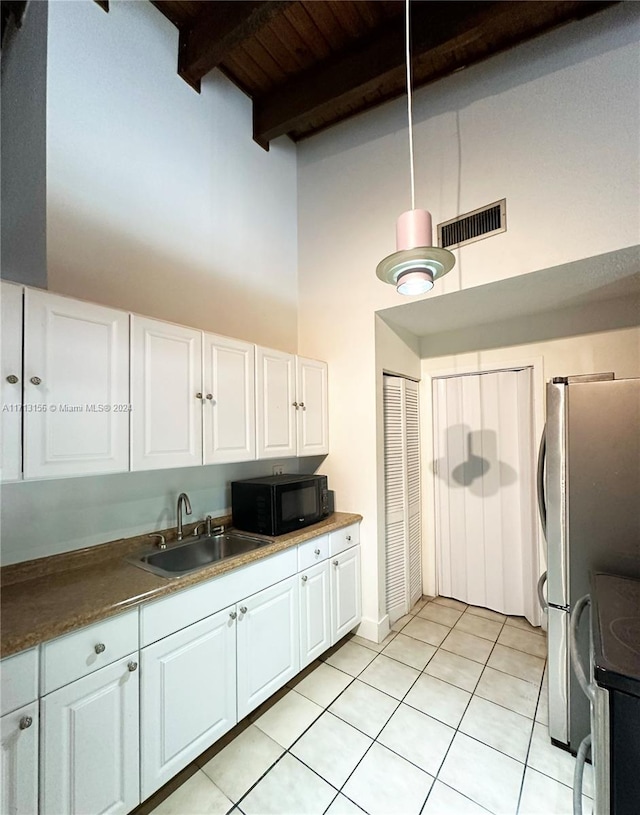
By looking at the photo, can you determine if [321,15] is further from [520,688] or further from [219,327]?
[520,688]

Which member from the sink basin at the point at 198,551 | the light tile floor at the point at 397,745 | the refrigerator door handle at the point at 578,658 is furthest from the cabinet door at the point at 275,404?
the refrigerator door handle at the point at 578,658

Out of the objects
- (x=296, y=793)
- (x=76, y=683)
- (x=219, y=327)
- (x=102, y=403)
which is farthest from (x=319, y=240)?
(x=296, y=793)

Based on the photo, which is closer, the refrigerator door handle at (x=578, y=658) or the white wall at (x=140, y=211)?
the refrigerator door handle at (x=578, y=658)

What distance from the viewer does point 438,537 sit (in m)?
3.11

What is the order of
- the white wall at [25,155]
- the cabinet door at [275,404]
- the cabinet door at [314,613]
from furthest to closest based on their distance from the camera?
the cabinet door at [275,404] → the cabinet door at [314,613] → the white wall at [25,155]

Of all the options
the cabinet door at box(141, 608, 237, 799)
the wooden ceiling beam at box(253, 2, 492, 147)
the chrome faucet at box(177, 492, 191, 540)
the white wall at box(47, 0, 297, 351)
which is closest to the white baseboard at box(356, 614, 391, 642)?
the cabinet door at box(141, 608, 237, 799)

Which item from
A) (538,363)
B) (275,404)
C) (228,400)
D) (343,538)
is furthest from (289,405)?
(538,363)

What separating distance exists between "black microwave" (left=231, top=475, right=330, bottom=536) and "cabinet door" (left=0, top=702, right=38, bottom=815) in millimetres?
1184

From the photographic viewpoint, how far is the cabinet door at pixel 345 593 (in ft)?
7.40

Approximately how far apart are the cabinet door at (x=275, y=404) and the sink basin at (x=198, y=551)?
51cm

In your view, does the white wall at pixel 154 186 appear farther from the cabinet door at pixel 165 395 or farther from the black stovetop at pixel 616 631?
the black stovetop at pixel 616 631

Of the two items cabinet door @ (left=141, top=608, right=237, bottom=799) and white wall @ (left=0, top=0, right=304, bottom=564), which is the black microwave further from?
cabinet door @ (left=141, top=608, right=237, bottom=799)

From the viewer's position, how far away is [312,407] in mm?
2547

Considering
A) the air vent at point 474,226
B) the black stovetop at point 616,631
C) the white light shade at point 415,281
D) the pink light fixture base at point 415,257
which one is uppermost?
the air vent at point 474,226
